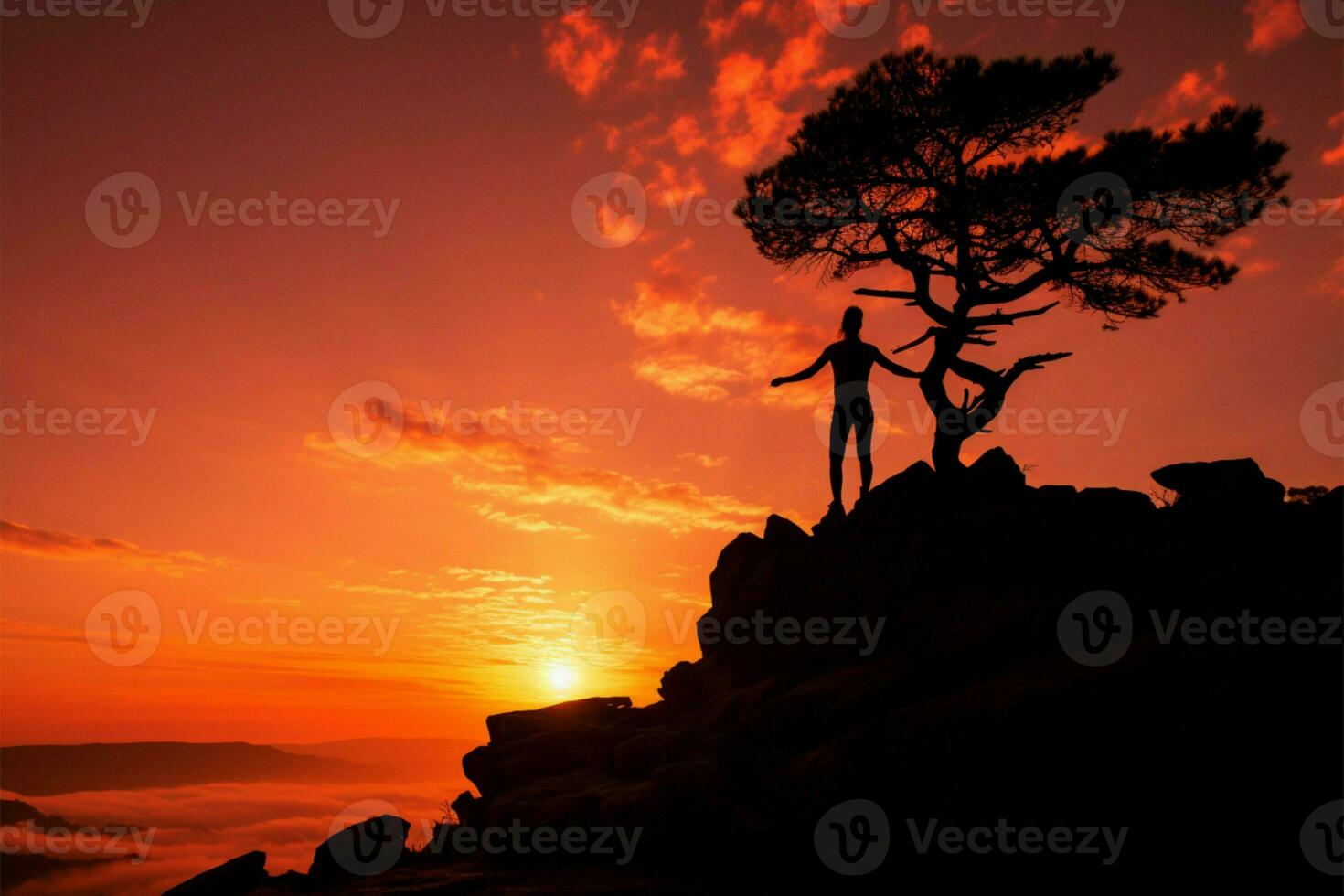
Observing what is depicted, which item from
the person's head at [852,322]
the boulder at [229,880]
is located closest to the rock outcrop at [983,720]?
the boulder at [229,880]

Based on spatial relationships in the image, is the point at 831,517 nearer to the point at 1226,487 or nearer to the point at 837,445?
the point at 837,445

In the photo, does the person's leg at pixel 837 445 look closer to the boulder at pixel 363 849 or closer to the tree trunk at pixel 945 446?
the tree trunk at pixel 945 446

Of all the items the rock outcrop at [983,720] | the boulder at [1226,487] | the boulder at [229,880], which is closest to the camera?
the rock outcrop at [983,720]

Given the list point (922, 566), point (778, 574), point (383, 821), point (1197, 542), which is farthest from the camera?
point (778, 574)

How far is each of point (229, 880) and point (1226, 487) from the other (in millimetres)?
16524

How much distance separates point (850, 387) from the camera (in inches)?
612

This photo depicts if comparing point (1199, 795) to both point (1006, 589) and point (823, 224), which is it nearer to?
point (1006, 589)

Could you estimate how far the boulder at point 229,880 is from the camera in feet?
35.0

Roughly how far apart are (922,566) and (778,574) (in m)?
3.72

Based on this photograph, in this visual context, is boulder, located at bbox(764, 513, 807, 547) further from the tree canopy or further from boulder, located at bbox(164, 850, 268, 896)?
boulder, located at bbox(164, 850, 268, 896)

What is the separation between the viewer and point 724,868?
9.36 meters

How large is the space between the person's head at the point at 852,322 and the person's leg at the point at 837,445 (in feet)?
5.20

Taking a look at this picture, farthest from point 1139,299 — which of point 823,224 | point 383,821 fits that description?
point 383,821

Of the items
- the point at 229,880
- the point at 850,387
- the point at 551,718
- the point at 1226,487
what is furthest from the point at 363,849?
the point at 1226,487
